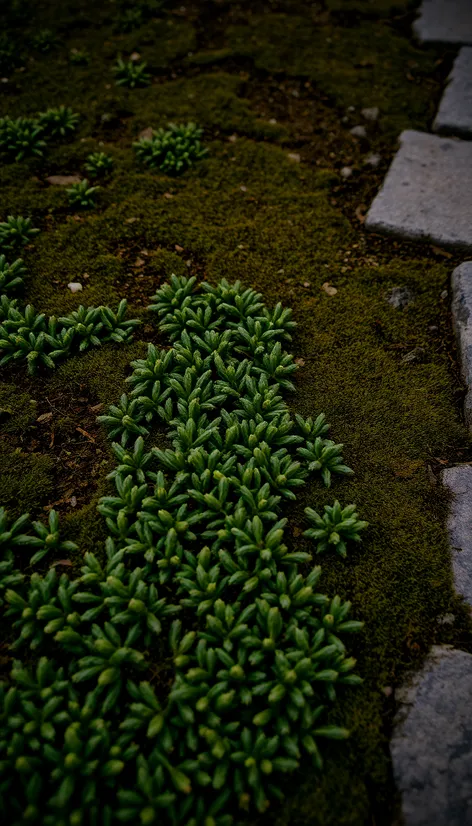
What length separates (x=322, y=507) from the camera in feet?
11.1

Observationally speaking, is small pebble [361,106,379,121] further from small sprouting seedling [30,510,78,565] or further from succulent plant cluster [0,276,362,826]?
small sprouting seedling [30,510,78,565]

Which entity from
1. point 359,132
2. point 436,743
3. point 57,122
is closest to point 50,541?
point 436,743

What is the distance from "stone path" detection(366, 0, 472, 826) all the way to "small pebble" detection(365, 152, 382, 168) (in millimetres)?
264

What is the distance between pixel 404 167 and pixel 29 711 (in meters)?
5.81

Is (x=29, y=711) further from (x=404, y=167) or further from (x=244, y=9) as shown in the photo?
(x=244, y=9)

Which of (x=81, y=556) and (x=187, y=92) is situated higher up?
(x=187, y=92)

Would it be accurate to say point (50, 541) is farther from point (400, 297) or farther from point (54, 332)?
point (400, 297)

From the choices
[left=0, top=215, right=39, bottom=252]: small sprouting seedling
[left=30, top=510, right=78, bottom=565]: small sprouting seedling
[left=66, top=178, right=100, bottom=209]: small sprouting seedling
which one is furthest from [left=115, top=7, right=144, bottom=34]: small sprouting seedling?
[left=30, top=510, right=78, bottom=565]: small sprouting seedling

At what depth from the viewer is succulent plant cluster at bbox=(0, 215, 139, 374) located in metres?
4.04

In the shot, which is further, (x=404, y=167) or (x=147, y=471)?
(x=404, y=167)

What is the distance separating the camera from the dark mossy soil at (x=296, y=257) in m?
3.06

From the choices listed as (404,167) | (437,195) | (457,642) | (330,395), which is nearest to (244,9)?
(404,167)

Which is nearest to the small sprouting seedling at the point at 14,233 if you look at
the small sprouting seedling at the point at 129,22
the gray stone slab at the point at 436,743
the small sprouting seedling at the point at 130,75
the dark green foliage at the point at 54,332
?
the dark green foliage at the point at 54,332

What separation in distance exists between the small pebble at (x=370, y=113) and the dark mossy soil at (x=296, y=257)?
0.37ft
